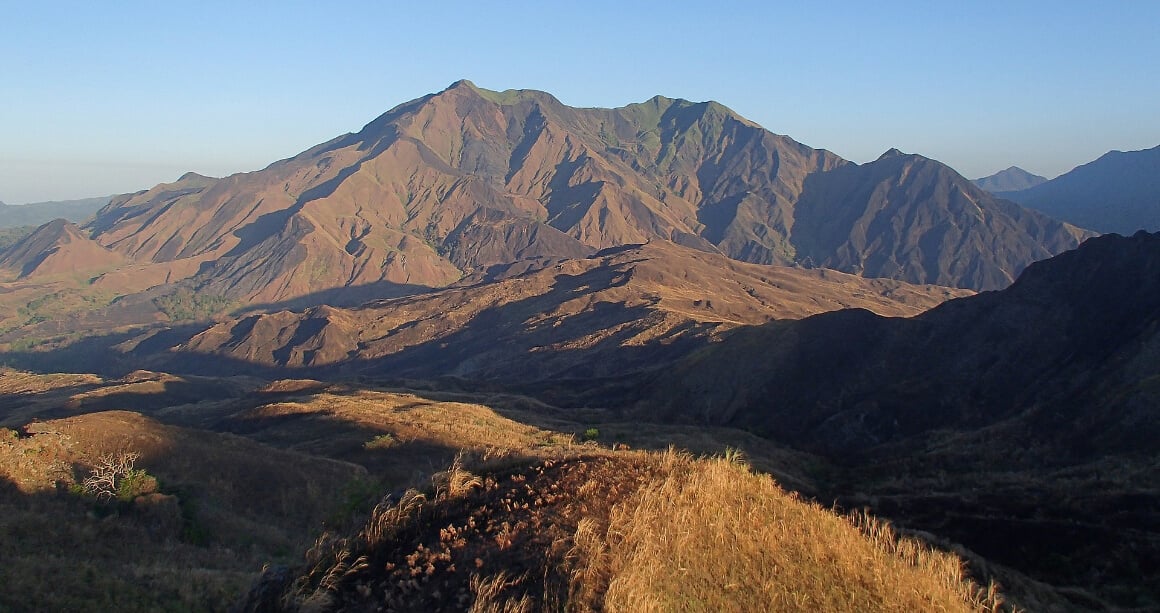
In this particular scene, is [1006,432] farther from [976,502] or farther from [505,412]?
[505,412]

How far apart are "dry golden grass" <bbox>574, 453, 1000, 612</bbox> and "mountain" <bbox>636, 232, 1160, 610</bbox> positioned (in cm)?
696

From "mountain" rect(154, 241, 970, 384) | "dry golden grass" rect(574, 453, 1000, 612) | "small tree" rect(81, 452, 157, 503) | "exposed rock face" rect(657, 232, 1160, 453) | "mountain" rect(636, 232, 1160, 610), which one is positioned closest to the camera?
"dry golden grass" rect(574, 453, 1000, 612)

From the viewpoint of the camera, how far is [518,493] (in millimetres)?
8289

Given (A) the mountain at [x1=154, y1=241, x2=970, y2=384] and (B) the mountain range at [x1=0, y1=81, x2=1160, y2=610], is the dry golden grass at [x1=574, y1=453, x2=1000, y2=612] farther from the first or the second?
(A) the mountain at [x1=154, y1=241, x2=970, y2=384]

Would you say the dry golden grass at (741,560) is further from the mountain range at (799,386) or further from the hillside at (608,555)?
the mountain range at (799,386)

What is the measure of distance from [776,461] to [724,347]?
30769 mm

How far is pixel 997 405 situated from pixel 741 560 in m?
40.7

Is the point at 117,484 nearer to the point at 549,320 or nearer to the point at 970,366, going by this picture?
the point at 970,366

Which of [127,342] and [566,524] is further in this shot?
[127,342]

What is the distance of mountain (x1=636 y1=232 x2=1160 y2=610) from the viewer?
1759 cm

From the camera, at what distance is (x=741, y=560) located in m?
7.14

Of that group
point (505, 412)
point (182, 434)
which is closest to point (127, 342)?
point (505, 412)

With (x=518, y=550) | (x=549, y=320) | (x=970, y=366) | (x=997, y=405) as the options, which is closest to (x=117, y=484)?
(x=518, y=550)

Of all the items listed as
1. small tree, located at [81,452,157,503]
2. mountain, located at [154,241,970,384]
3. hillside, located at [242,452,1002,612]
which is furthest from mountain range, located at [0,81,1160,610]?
hillside, located at [242,452,1002,612]
